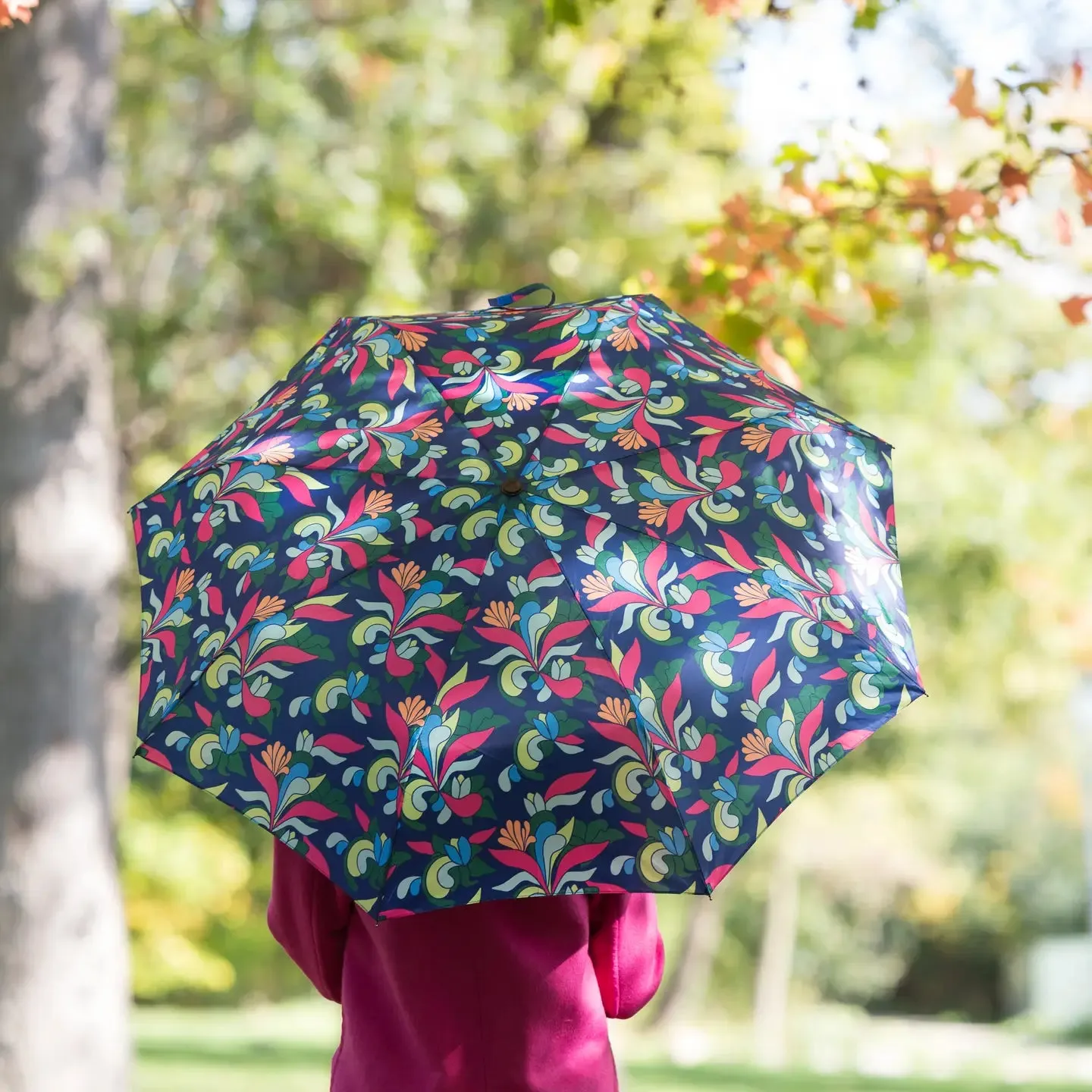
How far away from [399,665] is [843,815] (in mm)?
15859

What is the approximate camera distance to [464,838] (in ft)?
5.70

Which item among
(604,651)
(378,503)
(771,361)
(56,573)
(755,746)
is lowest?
(755,746)

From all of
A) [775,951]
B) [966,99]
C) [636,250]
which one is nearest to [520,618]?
[966,99]

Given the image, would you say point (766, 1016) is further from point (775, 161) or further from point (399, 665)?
point (399, 665)

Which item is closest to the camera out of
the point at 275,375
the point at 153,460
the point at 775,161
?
the point at 775,161

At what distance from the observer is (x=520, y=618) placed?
1.81 metres

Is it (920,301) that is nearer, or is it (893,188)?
(893,188)

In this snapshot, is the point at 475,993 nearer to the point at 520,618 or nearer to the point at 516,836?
the point at 516,836

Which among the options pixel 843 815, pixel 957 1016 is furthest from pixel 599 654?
pixel 957 1016

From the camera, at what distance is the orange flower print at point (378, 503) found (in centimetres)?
193

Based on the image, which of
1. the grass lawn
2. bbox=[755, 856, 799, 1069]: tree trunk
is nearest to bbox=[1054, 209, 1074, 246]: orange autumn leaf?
the grass lawn

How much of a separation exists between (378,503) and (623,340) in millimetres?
494

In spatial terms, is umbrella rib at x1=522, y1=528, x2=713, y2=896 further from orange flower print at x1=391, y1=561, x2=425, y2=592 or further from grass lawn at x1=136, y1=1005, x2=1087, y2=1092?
grass lawn at x1=136, y1=1005, x2=1087, y2=1092

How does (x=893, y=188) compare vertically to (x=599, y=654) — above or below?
above
